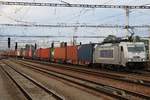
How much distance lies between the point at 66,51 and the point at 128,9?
17956mm

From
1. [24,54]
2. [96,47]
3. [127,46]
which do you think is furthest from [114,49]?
[24,54]

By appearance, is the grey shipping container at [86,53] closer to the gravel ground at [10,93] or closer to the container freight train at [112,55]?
the container freight train at [112,55]

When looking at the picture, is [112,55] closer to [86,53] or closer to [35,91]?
[86,53]

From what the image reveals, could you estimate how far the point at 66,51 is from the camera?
60.1 metres

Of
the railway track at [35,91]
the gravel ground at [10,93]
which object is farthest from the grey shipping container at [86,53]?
the gravel ground at [10,93]

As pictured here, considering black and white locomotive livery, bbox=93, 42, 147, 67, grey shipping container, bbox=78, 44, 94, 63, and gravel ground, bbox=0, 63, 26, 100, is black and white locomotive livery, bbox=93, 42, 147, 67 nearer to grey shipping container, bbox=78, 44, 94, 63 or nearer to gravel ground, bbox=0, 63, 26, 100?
grey shipping container, bbox=78, 44, 94, 63

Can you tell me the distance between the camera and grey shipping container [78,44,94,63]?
45.1 m

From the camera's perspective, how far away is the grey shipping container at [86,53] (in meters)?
45.1

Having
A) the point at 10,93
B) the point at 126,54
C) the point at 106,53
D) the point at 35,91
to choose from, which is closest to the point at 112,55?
the point at 106,53

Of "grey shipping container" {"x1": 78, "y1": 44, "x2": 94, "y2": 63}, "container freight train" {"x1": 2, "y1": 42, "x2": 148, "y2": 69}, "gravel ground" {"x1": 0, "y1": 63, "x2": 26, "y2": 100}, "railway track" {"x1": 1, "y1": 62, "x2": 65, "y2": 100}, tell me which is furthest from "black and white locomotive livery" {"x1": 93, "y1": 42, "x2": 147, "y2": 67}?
"gravel ground" {"x1": 0, "y1": 63, "x2": 26, "y2": 100}

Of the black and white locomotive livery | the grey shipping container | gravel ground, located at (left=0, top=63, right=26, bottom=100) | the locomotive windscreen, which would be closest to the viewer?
gravel ground, located at (left=0, top=63, right=26, bottom=100)

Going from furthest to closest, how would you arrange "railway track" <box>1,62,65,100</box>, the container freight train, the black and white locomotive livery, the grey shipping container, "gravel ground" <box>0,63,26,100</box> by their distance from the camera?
the grey shipping container < the container freight train < the black and white locomotive livery < "gravel ground" <box>0,63,26,100</box> < "railway track" <box>1,62,65,100</box>

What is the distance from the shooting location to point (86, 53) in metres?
47.0

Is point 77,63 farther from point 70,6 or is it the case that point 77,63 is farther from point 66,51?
point 70,6
